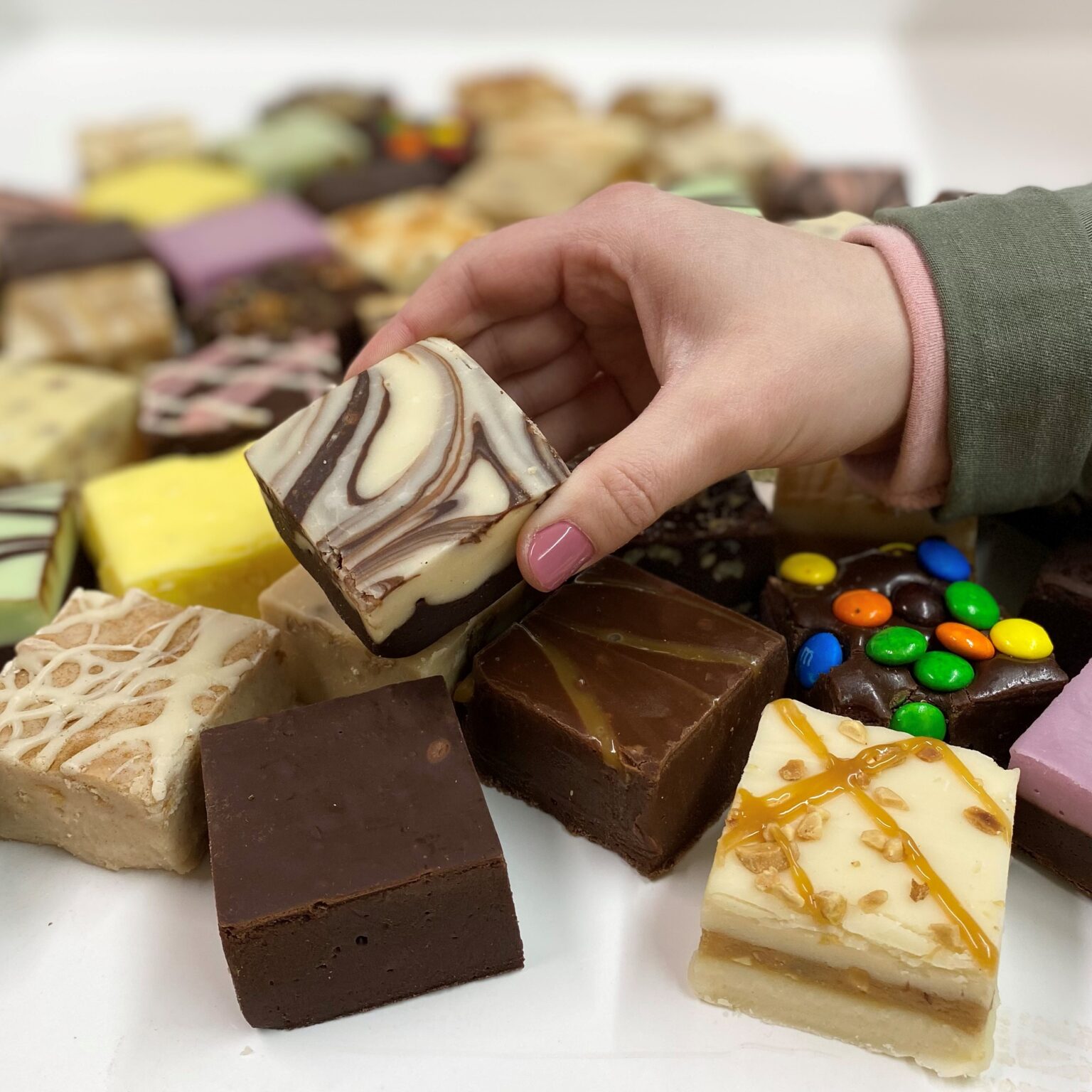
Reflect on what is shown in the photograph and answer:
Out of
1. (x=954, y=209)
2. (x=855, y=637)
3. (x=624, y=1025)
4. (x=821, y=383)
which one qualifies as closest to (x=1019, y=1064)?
(x=624, y=1025)

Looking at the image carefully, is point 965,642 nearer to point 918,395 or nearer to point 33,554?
point 918,395

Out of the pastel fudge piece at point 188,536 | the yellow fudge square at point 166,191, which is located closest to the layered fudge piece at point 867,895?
the pastel fudge piece at point 188,536

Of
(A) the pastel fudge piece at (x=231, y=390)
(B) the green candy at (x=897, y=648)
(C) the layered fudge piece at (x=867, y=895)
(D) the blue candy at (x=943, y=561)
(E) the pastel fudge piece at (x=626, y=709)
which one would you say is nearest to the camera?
(C) the layered fudge piece at (x=867, y=895)

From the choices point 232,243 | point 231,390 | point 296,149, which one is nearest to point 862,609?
point 231,390

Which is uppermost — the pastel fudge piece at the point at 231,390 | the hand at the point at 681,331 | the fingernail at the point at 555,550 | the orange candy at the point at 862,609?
the hand at the point at 681,331

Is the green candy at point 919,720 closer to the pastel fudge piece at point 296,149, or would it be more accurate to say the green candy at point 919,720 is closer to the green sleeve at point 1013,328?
the green sleeve at point 1013,328

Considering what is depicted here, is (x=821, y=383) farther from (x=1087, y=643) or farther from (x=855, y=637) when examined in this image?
(x=1087, y=643)

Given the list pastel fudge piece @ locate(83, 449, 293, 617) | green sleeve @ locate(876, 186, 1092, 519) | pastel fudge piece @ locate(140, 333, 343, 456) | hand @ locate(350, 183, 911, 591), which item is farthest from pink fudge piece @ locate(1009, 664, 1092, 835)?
pastel fudge piece @ locate(140, 333, 343, 456)
